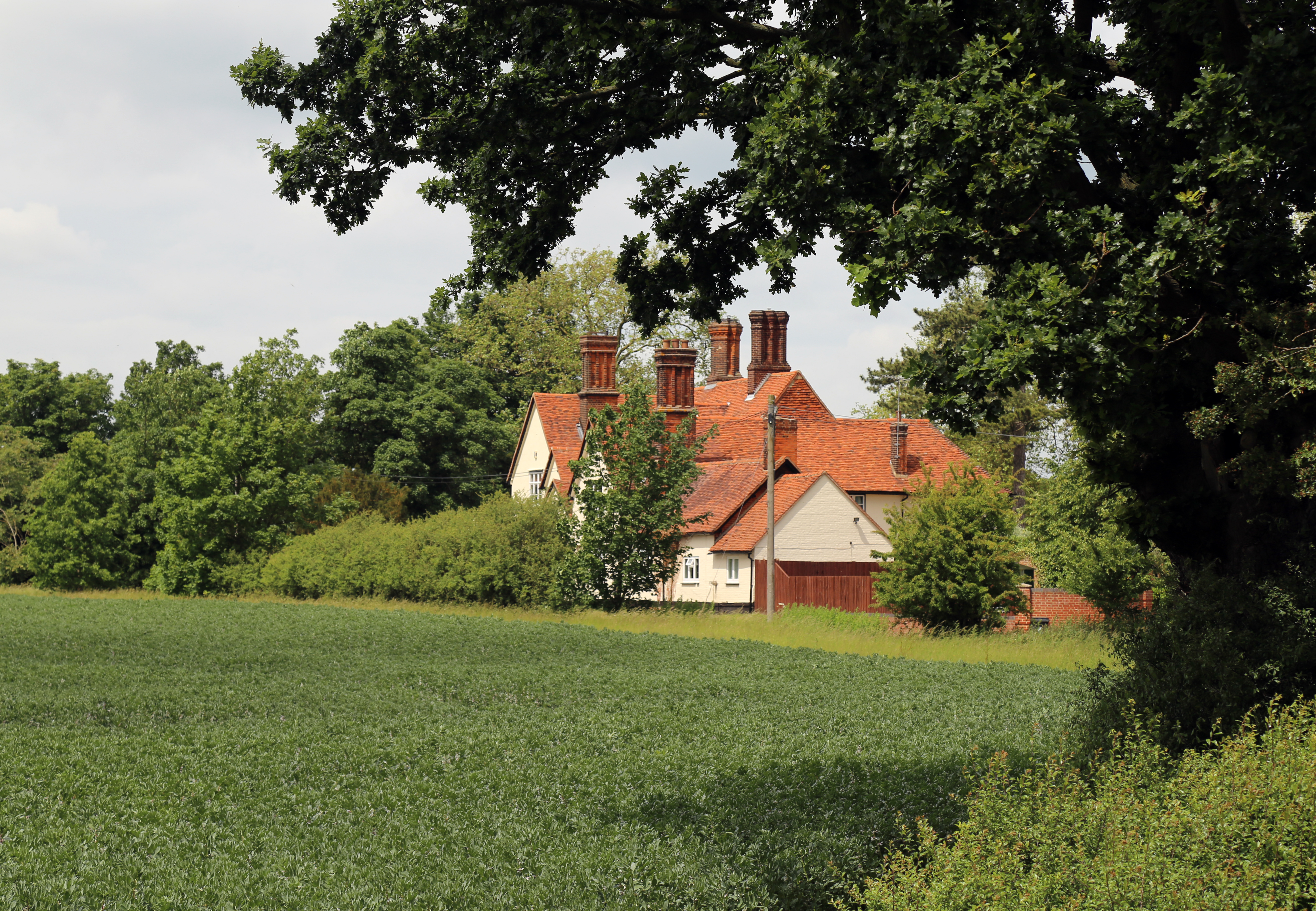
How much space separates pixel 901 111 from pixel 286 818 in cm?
873

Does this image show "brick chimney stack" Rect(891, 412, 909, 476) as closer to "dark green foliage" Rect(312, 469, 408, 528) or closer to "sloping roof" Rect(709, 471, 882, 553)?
"sloping roof" Rect(709, 471, 882, 553)

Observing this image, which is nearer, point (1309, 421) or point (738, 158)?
point (1309, 421)

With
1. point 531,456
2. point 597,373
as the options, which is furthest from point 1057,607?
point 531,456

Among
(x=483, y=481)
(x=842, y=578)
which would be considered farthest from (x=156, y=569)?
(x=842, y=578)

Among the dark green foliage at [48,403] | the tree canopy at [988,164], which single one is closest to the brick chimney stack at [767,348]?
the tree canopy at [988,164]

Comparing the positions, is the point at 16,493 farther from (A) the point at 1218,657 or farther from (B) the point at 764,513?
(A) the point at 1218,657

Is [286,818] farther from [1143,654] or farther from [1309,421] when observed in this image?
[1309,421]

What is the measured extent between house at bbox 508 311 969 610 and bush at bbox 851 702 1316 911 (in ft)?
106

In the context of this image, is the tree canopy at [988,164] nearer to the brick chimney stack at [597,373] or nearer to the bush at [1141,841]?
the bush at [1141,841]

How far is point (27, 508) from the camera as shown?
77.5 meters

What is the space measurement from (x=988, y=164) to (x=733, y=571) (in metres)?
38.2

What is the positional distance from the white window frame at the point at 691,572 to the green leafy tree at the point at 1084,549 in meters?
13.3

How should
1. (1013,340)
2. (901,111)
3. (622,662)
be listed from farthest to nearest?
(622,662), (901,111), (1013,340)

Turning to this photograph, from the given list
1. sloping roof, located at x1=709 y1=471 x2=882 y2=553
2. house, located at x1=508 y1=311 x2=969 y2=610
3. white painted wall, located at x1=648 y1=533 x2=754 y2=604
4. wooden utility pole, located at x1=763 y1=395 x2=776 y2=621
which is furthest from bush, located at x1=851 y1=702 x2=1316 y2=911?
white painted wall, located at x1=648 y1=533 x2=754 y2=604
